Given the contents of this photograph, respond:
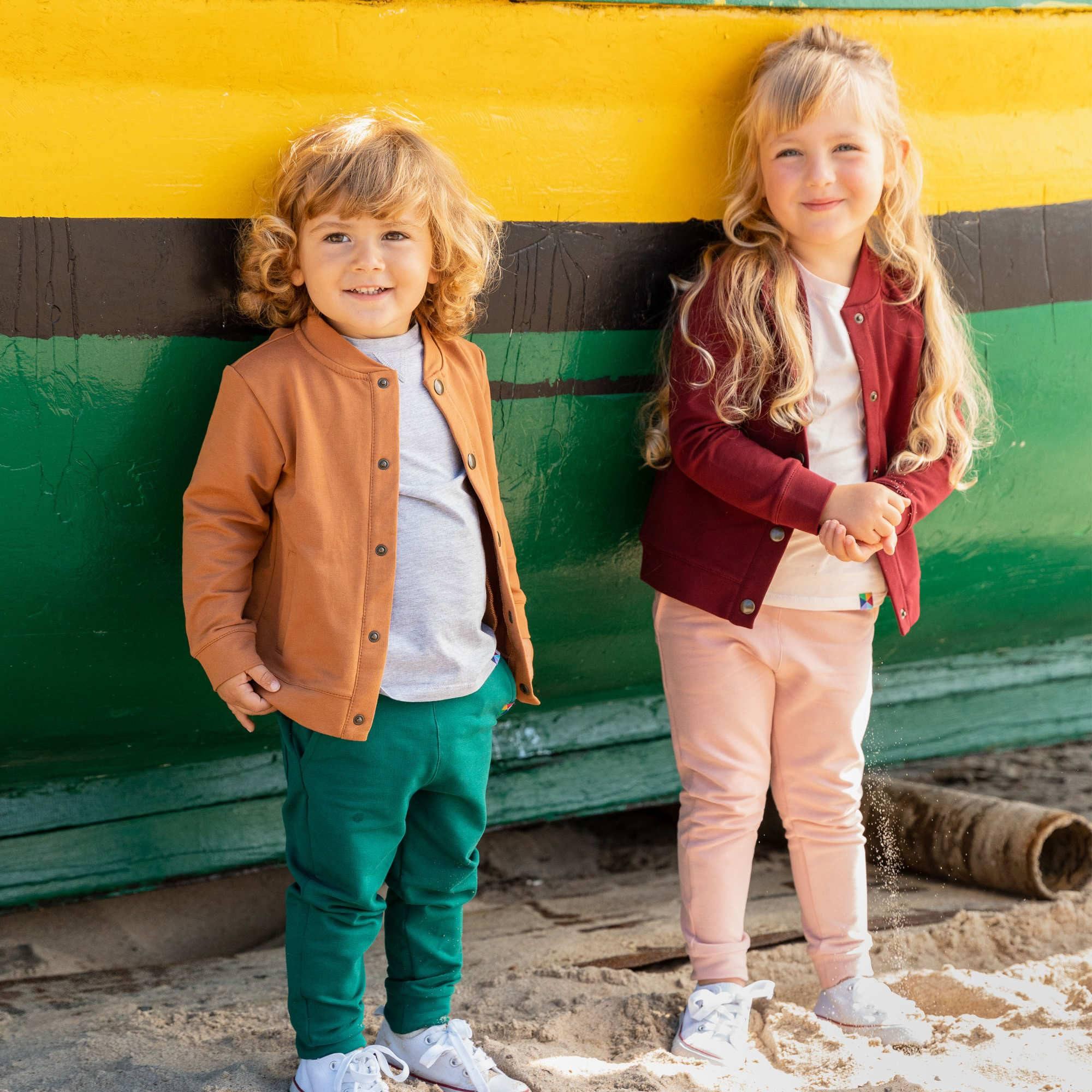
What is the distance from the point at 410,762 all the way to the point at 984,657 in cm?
153

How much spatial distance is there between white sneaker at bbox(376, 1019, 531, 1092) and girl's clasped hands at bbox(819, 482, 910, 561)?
0.82 meters

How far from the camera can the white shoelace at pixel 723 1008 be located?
1991mm

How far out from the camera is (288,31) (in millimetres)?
1775

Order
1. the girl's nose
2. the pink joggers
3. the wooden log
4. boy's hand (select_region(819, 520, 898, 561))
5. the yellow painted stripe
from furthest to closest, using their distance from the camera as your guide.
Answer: the wooden log → the pink joggers → the girl's nose → boy's hand (select_region(819, 520, 898, 561)) → the yellow painted stripe

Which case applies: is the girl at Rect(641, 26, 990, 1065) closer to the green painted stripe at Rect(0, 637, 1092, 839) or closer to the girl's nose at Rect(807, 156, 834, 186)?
the girl's nose at Rect(807, 156, 834, 186)

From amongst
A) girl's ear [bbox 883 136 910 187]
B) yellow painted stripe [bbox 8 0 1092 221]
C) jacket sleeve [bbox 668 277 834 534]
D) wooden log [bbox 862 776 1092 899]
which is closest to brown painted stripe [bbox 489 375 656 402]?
jacket sleeve [bbox 668 277 834 534]

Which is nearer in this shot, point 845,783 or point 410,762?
point 410,762

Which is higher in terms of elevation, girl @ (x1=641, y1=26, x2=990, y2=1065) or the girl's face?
the girl's face

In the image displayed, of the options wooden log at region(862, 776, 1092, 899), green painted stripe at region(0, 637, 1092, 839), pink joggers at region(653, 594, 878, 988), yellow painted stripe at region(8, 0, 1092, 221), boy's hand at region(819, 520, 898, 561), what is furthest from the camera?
wooden log at region(862, 776, 1092, 899)

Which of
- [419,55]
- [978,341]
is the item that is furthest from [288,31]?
[978,341]

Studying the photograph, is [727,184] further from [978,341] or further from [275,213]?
[275,213]

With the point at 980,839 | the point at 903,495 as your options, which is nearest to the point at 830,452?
the point at 903,495

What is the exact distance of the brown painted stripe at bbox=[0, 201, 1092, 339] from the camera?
1.75 meters

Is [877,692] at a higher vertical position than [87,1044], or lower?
higher
